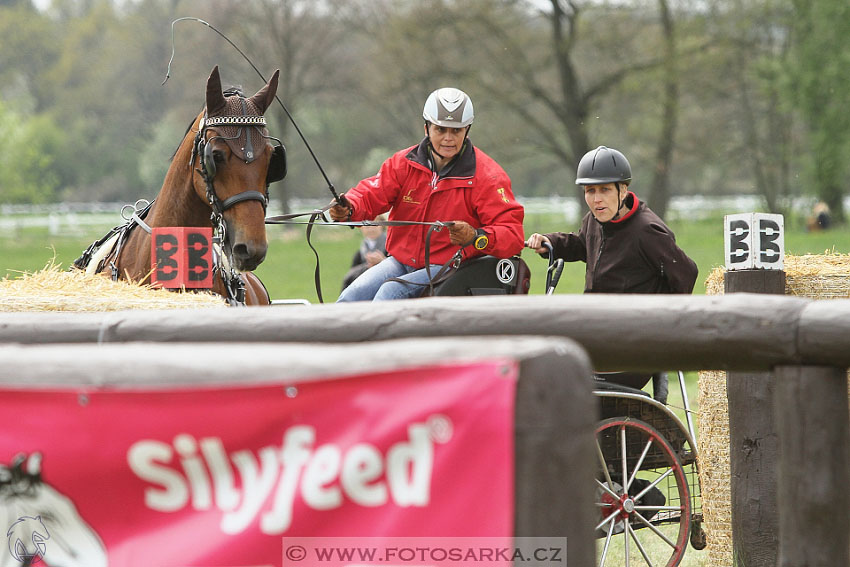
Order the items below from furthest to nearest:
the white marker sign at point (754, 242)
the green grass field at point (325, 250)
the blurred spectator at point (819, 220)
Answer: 1. the blurred spectator at point (819, 220)
2. the green grass field at point (325, 250)
3. the white marker sign at point (754, 242)

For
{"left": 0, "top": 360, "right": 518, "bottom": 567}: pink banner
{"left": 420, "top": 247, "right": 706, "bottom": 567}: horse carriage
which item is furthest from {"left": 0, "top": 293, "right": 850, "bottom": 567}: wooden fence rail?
{"left": 420, "top": 247, "right": 706, "bottom": 567}: horse carriage

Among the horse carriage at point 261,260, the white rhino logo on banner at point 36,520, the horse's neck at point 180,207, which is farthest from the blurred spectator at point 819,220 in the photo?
the white rhino logo on banner at point 36,520

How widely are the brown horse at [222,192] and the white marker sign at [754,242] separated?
2.09m

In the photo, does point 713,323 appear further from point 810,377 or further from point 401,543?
point 401,543

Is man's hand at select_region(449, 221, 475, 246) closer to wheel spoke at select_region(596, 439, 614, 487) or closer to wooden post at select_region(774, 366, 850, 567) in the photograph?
wheel spoke at select_region(596, 439, 614, 487)

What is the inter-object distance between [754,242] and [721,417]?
83 centimetres

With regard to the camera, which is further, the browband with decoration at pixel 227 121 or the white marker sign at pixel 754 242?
the browband with decoration at pixel 227 121

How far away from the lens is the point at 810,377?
2490 millimetres

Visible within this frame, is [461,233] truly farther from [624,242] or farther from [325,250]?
[325,250]

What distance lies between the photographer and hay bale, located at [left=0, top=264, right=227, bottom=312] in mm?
3695

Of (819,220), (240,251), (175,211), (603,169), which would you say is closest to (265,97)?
(175,211)

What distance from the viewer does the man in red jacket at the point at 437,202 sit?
5.09m

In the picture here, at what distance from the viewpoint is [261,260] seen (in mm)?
4848

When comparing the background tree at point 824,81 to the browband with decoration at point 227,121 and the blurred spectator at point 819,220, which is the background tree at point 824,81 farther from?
the browband with decoration at point 227,121
